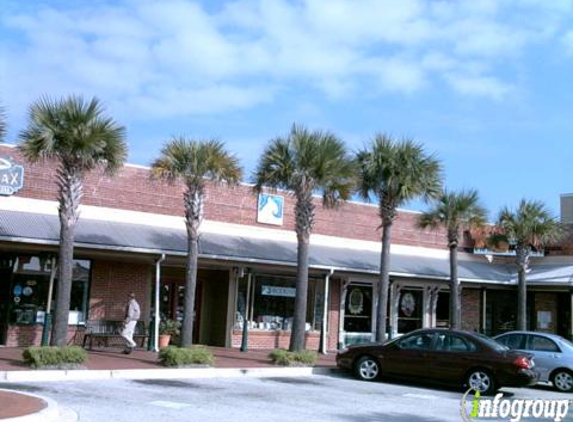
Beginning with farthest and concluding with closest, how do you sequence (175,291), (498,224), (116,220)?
(498,224) → (175,291) → (116,220)

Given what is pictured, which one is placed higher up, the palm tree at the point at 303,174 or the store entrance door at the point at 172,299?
the palm tree at the point at 303,174

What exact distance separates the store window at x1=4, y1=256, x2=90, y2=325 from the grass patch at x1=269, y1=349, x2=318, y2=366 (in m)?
6.36

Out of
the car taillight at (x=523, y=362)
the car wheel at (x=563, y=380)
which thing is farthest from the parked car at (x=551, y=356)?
the car taillight at (x=523, y=362)

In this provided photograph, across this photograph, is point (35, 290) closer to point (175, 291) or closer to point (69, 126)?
point (175, 291)

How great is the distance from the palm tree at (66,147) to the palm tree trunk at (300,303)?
240 inches

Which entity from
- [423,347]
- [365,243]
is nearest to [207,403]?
[423,347]

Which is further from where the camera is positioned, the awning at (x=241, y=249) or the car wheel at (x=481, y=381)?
the awning at (x=241, y=249)

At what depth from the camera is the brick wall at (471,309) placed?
31094 millimetres

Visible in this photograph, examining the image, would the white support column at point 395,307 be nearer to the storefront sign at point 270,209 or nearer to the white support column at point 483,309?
the white support column at point 483,309

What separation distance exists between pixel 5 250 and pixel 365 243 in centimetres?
1364

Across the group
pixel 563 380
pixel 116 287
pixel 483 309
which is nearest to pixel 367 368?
pixel 563 380

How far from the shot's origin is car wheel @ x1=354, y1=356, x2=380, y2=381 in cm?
1753

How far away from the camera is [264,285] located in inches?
1024

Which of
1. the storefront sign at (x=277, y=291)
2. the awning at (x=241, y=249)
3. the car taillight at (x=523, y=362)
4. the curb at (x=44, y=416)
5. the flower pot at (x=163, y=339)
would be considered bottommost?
the curb at (x=44, y=416)
